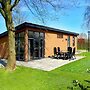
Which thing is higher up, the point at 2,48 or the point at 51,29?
the point at 51,29

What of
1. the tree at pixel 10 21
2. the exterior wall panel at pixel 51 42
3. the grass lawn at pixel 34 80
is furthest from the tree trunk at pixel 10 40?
the exterior wall panel at pixel 51 42

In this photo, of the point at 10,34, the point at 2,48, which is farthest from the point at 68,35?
the point at 10,34

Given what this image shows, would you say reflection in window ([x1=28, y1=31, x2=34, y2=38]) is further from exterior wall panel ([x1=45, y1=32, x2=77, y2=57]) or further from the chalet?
exterior wall panel ([x1=45, y1=32, x2=77, y2=57])

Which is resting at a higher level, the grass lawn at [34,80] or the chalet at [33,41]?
the chalet at [33,41]

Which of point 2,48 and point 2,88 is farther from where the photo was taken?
point 2,48

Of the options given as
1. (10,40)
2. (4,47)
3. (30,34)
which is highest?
(30,34)

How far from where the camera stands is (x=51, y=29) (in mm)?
26078

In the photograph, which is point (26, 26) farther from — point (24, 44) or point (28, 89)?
point (28, 89)

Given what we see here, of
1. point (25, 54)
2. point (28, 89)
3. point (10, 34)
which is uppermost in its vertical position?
point (10, 34)

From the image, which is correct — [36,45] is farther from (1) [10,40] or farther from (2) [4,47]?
(1) [10,40]

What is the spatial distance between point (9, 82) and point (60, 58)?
12.1 m

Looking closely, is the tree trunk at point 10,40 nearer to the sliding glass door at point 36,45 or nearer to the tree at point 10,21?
the tree at point 10,21

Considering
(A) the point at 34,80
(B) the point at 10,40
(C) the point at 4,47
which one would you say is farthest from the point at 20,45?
(A) the point at 34,80

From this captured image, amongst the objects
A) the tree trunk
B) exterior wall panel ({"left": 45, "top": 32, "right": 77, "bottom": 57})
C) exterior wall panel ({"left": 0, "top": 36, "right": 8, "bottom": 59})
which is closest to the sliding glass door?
exterior wall panel ({"left": 45, "top": 32, "right": 77, "bottom": 57})
